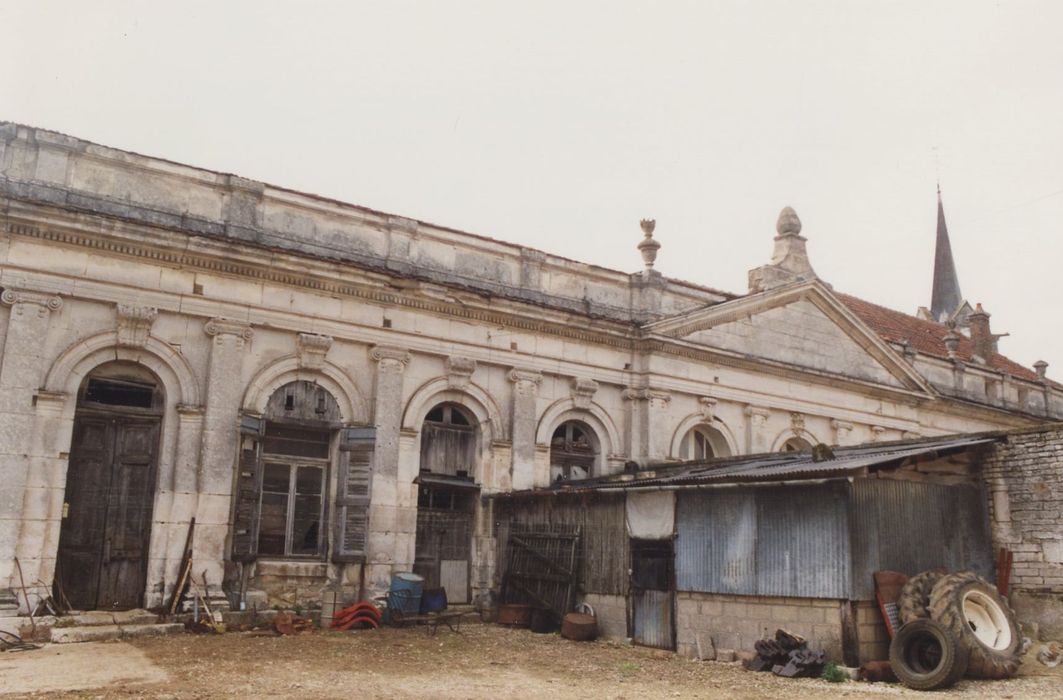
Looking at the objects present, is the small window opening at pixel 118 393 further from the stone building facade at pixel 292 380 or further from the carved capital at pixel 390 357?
the carved capital at pixel 390 357

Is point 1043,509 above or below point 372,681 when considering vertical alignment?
above

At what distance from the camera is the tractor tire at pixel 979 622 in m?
10.3

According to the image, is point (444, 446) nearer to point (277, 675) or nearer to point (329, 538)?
point (329, 538)

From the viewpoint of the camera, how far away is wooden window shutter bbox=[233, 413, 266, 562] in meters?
13.8

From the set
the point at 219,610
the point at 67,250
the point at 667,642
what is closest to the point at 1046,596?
the point at 667,642

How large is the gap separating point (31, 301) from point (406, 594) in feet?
22.6

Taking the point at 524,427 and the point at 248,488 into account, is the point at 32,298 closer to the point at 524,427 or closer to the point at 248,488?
the point at 248,488

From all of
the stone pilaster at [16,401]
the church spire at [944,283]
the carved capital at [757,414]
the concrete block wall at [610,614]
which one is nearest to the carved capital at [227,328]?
the stone pilaster at [16,401]

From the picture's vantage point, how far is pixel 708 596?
1261 centimetres

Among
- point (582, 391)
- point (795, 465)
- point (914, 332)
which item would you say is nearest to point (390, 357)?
point (582, 391)

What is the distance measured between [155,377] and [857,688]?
10.3 meters

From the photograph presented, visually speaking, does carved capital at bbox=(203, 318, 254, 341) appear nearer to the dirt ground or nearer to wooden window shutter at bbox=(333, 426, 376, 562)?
wooden window shutter at bbox=(333, 426, 376, 562)

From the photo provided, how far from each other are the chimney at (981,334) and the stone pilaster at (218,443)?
74.1 feet

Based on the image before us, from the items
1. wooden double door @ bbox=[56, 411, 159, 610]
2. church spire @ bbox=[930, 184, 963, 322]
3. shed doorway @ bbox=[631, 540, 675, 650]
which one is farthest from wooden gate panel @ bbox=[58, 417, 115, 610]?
church spire @ bbox=[930, 184, 963, 322]
